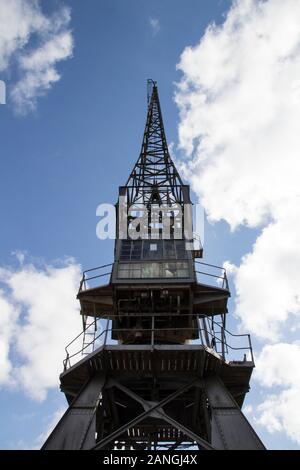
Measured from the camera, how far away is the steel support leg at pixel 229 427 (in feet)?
37.3

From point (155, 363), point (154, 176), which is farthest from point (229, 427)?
point (154, 176)

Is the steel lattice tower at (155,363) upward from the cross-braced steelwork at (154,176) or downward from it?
downward

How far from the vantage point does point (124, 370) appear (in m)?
14.0

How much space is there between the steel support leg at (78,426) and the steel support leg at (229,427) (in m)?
3.05

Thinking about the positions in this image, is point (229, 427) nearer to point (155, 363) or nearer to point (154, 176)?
point (155, 363)

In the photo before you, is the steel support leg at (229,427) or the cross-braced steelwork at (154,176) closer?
the steel support leg at (229,427)

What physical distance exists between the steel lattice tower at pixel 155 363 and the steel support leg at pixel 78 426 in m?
0.02

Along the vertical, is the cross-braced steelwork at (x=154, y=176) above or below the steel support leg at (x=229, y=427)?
above

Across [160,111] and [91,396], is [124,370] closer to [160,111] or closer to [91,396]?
[91,396]

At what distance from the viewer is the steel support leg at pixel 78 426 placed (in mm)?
11430

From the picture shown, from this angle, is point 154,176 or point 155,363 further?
point 154,176

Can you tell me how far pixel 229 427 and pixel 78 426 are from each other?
3753 mm

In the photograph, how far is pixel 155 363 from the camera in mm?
13781

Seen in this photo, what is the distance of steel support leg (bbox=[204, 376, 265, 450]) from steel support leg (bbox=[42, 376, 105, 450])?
3049mm
